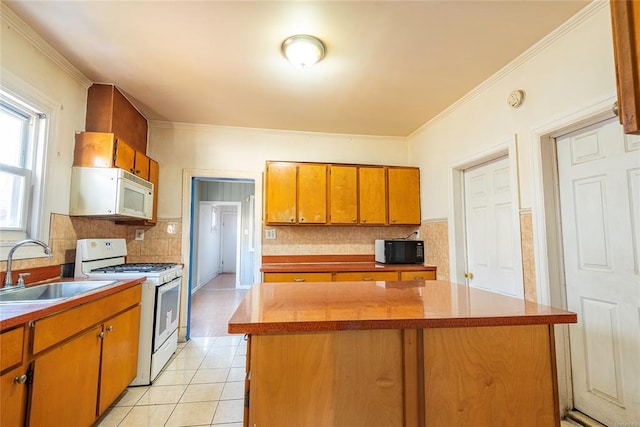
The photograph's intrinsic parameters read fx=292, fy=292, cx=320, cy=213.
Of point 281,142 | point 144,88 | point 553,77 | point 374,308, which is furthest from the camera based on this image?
point 281,142

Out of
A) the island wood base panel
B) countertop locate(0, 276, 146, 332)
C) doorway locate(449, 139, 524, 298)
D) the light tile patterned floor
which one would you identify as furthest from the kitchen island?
doorway locate(449, 139, 524, 298)

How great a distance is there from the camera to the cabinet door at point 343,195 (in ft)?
11.4

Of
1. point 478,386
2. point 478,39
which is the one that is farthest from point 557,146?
point 478,386

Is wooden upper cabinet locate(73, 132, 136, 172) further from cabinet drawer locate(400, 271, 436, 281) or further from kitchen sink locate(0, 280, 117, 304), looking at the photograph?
cabinet drawer locate(400, 271, 436, 281)

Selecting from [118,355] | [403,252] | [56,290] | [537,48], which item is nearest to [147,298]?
[118,355]

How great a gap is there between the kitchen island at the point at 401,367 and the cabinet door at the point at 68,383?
41.8 inches

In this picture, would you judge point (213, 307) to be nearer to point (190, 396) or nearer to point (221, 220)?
point (190, 396)

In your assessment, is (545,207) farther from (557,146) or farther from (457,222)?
(457,222)

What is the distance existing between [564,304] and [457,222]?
3.91 feet

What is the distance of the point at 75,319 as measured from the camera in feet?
5.12

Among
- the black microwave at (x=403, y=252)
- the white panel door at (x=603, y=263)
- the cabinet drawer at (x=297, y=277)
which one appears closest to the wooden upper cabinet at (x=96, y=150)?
the cabinet drawer at (x=297, y=277)

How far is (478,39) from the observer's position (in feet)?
6.52

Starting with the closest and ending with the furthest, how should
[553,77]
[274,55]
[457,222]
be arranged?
1. [553,77]
2. [274,55]
3. [457,222]

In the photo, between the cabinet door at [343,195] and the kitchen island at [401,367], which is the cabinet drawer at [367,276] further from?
the kitchen island at [401,367]
